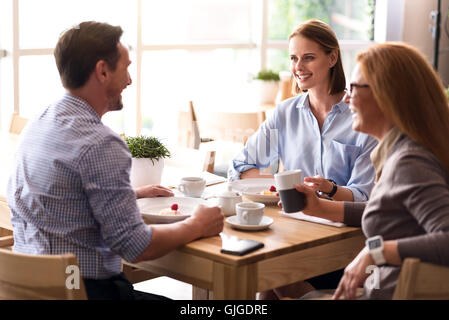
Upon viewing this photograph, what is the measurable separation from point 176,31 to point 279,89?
3.04ft

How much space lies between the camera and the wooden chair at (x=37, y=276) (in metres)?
1.54

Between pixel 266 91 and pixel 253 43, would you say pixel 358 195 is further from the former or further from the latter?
pixel 253 43

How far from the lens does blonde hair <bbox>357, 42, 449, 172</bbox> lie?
1.67 metres

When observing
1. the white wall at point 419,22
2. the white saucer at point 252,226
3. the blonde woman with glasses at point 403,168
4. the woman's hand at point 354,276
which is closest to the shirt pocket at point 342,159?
the white saucer at point 252,226

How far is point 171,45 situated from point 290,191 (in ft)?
11.8

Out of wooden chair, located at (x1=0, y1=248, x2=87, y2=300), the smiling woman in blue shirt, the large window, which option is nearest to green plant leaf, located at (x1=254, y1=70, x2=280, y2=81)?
the large window

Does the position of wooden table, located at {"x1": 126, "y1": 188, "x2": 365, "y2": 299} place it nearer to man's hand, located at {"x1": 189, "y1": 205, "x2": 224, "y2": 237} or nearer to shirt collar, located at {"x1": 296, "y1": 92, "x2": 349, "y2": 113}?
man's hand, located at {"x1": 189, "y1": 205, "x2": 224, "y2": 237}

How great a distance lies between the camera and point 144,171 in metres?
2.38

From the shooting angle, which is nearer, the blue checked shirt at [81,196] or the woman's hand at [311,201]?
the blue checked shirt at [81,196]

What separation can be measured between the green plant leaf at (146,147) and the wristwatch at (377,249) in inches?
37.4

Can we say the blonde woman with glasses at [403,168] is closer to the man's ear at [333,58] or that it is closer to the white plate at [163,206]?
the white plate at [163,206]

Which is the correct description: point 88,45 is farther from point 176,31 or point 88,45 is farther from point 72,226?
point 176,31

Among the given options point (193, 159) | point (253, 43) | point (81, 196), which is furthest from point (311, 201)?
point (253, 43)

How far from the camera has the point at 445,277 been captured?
1553mm
